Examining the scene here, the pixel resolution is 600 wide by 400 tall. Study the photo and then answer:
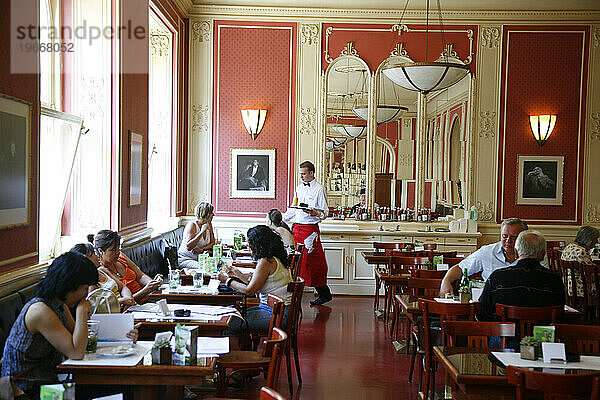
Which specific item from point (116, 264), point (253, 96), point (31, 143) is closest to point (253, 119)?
point (253, 96)

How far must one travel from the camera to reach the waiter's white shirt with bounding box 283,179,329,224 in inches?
407

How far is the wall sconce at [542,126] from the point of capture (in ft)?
37.0

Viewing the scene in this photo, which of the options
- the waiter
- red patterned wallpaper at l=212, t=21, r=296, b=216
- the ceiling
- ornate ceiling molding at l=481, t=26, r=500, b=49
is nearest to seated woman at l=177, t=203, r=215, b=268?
the waiter

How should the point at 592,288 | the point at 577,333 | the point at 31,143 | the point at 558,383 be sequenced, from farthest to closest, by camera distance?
the point at 592,288
the point at 31,143
the point at 577,333
the point at 558,383

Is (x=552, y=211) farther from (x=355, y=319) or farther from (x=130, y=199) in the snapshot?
(x=130, y=199)

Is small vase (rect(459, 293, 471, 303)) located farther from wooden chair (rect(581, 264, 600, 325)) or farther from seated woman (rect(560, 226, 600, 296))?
seated woman (rect(560, 226, 600, 296))

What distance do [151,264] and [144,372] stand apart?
16.6 feet

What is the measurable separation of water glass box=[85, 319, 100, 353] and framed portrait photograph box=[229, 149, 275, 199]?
7638 mm

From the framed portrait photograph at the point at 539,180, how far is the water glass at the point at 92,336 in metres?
8.96

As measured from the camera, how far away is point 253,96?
1148 cm

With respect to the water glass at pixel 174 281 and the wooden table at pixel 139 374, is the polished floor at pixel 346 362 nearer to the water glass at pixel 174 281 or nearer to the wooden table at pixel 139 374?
the water glass at pixel 174 281

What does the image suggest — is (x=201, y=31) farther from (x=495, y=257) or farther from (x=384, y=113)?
(x=495, y=257)

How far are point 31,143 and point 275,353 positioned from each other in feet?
9.19

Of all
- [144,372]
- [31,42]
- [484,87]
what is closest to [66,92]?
[31,42]
